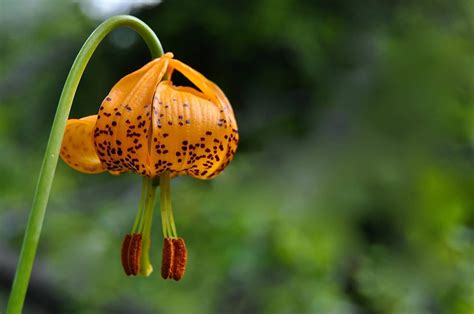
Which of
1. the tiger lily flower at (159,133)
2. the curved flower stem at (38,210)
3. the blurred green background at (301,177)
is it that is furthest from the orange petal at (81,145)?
the blurred green background at (301,177)

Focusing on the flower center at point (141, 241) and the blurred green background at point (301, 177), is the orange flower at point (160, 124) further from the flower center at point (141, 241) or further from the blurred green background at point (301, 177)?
the blurred green background at point (301, 177)

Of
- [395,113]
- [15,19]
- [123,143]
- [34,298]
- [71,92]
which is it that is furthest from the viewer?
[15,19]

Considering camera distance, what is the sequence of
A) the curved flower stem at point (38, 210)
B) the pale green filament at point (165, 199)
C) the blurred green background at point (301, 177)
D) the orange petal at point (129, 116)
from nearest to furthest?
1. the curved flower stem at point (38, 210)
2. the orange petal at point (129, 116)
3. the pale green filament at point (165, 199)
4. the blurred green background at point (301, 177)

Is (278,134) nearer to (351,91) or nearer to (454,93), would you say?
(351,91)

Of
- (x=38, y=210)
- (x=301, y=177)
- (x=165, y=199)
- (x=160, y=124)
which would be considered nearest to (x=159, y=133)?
(x=160, y=124)

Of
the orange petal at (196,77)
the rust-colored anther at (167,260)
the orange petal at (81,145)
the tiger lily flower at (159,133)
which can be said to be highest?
the orange petal at (196,77)

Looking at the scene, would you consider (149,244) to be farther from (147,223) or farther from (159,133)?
(159,133)

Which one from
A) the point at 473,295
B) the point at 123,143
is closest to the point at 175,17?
the point at 473,295
